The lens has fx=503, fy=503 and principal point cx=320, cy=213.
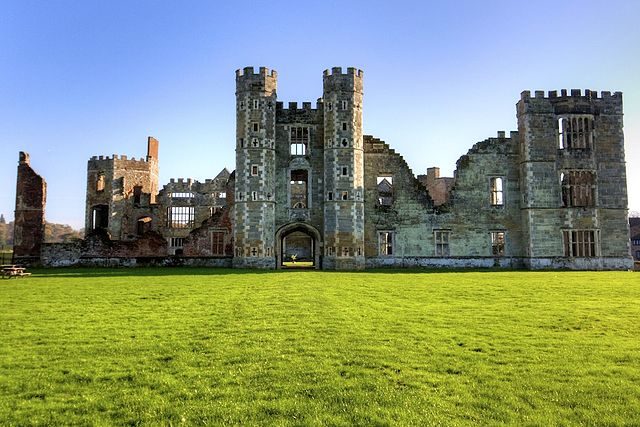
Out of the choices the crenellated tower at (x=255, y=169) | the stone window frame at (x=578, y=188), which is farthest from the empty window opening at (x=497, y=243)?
the crenellated tower at (x=255, y=169)

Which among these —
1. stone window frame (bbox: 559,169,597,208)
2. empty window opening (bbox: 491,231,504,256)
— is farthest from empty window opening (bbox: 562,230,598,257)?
empty window opening (bbox: 491,231,504,256)

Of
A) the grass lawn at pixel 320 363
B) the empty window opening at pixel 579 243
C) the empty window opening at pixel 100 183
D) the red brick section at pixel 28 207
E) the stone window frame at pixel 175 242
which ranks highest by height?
the empty window opening at pixel 100 183

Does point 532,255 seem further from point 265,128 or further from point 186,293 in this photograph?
point 186,293

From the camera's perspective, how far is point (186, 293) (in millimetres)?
16297

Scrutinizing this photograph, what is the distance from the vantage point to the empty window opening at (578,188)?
33812 mm

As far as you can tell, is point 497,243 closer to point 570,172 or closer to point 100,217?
point 570,172

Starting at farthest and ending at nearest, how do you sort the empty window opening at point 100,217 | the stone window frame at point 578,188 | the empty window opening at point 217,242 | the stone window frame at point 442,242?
the empty window opening at point 100,217, the empty window opening at point 217,242, the stone window frame at point 442,242, the stone window frame at point 578,188

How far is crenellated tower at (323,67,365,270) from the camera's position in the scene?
32.0 metres

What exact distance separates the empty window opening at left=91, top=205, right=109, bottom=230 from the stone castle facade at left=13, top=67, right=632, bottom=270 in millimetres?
20308

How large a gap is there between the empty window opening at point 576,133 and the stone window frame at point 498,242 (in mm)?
7173

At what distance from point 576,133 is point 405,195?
12350 millimetres

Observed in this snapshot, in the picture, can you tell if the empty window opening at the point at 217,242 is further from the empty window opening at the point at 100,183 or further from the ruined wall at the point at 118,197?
the empty window opening at the point at 100,183

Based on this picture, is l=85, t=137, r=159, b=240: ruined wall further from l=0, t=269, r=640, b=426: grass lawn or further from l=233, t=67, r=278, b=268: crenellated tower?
l=0, t=269, r=640, b=426: grass lawn

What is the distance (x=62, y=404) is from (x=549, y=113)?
114ft
